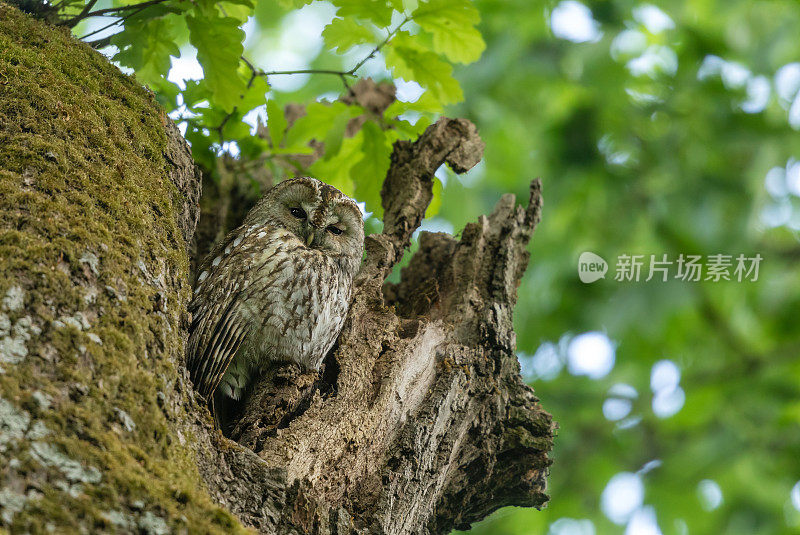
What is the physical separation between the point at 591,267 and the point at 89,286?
5.54m

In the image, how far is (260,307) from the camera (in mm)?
2777

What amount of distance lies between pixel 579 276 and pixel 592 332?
1.87 ft

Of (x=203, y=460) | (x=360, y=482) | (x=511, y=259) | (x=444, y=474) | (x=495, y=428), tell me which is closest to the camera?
(x=203, y=460)

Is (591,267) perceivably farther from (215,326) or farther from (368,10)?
(215,326)

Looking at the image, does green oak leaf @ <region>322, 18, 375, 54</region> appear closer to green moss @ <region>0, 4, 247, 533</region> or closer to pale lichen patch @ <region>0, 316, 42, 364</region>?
green moss @ <region>0, 4, 247, 533</region>

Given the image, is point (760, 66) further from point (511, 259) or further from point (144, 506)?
point (144, 506)

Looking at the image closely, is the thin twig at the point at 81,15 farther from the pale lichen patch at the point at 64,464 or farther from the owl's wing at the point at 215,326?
the pale lichen patch at the point at 64,464

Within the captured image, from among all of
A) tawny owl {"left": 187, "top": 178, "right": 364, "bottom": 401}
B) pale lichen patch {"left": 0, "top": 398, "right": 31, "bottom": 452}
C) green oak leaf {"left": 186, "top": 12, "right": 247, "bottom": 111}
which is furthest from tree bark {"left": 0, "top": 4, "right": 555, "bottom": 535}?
green oak leaf {"left": 186, "top": 12, "right": 247, "bottom": 111}

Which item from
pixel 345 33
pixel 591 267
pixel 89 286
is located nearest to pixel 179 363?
pixel 89 286

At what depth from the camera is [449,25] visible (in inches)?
118

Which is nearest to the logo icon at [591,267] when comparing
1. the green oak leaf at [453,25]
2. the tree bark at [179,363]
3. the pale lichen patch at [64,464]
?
the tree bark at [179,363]

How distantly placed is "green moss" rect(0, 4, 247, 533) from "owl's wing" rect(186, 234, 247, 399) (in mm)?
331

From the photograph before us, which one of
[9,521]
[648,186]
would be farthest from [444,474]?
[648,186]

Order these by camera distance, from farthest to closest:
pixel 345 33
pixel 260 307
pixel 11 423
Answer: pixel 345 33, pixel 260 307, pixel 11 423
